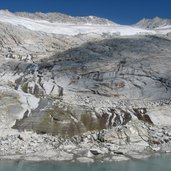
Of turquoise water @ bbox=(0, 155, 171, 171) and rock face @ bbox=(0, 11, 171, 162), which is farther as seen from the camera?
rock face @ bbox=(0, 11, 171, 162)

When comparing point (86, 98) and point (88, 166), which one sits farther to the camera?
point (86, 98)

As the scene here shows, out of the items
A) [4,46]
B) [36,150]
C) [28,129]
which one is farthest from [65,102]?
[4,46]

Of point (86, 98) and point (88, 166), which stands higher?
point (86, 98)

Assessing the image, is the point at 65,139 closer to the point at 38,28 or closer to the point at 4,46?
the point at 4,46

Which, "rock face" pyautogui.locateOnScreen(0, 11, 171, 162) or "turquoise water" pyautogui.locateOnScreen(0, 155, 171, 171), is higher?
"rock face" pyautogui.locateOnScreen(0, 11, 171, 162)
